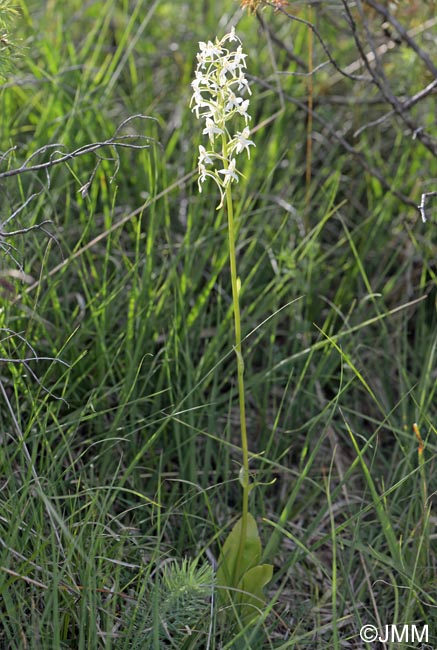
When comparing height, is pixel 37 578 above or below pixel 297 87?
below

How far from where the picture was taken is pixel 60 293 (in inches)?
86.5

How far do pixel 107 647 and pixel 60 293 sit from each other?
3.73 ft

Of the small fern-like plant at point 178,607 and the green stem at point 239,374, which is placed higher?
the green stem at point 239,374

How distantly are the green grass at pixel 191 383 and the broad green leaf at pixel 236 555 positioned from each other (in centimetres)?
4

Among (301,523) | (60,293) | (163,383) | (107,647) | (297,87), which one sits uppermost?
(297,87)

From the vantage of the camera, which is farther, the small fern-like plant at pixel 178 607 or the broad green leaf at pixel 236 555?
the broad green leaf at pixel 236 555

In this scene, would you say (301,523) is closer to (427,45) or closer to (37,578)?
(37,578)

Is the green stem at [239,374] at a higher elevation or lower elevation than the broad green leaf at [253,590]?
higher

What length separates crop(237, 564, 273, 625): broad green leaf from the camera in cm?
150

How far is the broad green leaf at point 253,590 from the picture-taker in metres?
1.50

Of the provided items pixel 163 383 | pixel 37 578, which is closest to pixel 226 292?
pixel 163 383

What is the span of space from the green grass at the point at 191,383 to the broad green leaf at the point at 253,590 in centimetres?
5

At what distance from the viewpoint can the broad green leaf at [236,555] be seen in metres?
1.52

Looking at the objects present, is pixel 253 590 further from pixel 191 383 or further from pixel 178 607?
pixel 191 383
